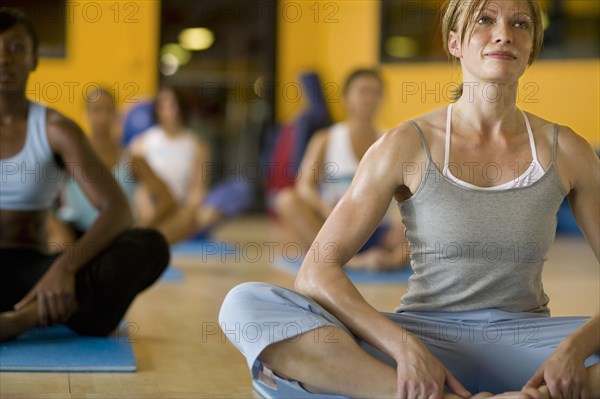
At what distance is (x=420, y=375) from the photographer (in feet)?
5.29

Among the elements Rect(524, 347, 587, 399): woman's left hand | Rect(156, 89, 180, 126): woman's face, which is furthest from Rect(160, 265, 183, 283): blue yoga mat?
Rect(524, 347, 587, 399): woman's left hand

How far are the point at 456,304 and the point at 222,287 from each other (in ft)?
6.58

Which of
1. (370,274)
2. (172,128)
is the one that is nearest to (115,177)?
(370,274)

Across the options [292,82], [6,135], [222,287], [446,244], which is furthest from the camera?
[292,82]

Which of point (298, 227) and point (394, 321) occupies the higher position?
point (394, 321)

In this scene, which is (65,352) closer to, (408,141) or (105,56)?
(408,141)

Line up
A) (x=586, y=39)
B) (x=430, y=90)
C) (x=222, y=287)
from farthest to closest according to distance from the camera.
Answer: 1. (x=430, y=90)
2. (x=586, y=39)
3. (x=222, y=287)

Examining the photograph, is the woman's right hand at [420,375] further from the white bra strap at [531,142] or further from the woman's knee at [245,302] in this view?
the white bra strap at [531,142]

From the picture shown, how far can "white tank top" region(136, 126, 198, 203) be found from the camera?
548cm

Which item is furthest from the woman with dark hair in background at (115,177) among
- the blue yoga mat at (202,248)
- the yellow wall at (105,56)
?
the yellow wall at (105,56)

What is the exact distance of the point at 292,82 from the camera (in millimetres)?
8617

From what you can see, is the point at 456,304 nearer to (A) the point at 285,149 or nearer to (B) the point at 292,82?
(A) the point at 285,149

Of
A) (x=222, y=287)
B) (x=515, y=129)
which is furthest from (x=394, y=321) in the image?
(x=222, y=287)

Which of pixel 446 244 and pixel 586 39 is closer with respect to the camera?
pixel 446 244
